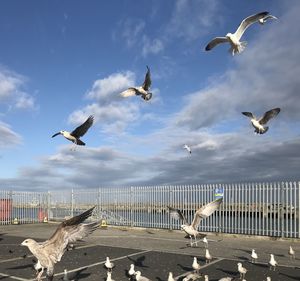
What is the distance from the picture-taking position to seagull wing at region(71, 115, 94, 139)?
14405 millimetres

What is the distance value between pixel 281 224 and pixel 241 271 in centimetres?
1057

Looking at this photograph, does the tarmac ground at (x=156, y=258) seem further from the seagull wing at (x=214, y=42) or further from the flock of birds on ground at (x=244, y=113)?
the seagull wing at (x=214, y=42)

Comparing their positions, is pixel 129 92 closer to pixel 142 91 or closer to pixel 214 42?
pixel 142 91

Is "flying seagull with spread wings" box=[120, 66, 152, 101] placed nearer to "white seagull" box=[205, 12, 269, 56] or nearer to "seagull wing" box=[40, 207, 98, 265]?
"white seagull" box=[205, 12, 269, 56]

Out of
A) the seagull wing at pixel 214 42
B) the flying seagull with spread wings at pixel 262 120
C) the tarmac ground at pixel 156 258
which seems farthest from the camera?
the flying seagull with spread wings at pixel 262 120

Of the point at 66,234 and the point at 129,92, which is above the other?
the point at 129,92

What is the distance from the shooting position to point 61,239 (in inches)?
348

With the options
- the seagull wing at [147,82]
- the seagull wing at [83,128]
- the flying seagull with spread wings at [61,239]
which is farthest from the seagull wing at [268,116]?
the flying seagull with spread wings at [61,239]

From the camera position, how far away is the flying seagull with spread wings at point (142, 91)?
1470cm

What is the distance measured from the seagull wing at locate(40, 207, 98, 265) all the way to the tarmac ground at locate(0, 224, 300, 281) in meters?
2.14

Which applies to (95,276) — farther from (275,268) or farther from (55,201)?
(55,201)

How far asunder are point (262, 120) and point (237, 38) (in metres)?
3.83

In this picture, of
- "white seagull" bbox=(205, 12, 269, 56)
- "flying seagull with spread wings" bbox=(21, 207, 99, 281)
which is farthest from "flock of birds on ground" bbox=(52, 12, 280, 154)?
"flying seagull with spread wings" bbox=(21, 207, 99, 281)

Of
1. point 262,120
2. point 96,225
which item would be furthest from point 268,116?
point 96,225
